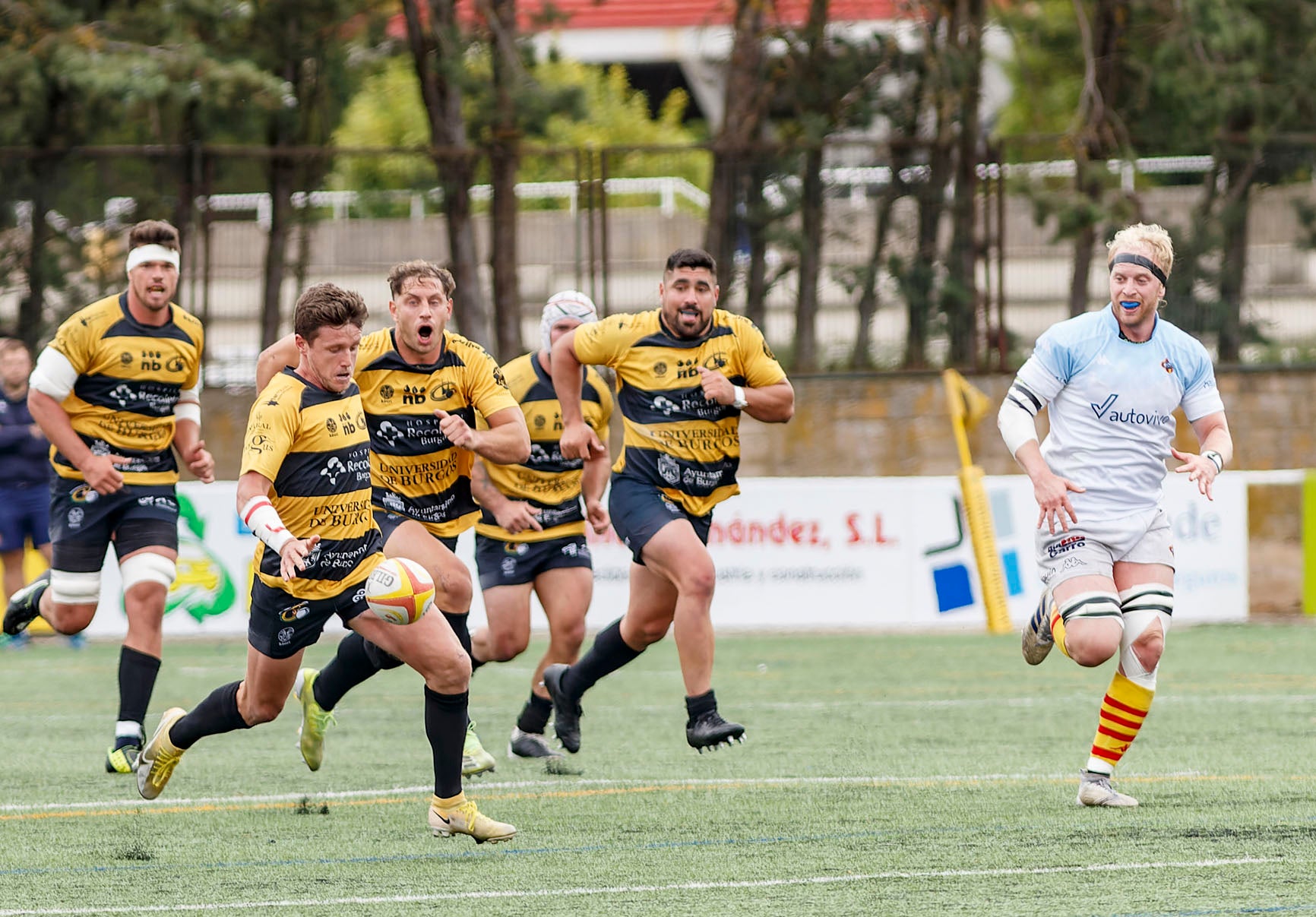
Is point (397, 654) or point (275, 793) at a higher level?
point (397, 654)

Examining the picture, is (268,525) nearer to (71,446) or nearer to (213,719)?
(213,719)

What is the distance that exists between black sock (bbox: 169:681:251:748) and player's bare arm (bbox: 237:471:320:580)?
0.91 m

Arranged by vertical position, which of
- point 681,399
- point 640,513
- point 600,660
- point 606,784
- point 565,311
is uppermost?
point 565,311

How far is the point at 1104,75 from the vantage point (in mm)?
18391

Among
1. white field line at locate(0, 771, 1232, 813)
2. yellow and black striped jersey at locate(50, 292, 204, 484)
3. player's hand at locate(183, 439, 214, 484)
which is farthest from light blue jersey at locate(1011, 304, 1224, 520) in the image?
yellow and black striped jersey at locate(50, 292, 204, 484)

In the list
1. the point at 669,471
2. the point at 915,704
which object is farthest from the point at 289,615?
the point at 915,704

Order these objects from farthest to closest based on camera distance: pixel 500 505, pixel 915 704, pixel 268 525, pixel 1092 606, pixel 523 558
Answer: pixel 915 704 → pixel 523 558 → pixel 500 505 → pixel 1092 606 → pixel 268 525

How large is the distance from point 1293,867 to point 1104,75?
46.2 feet

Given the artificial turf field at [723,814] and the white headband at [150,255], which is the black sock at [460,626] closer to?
the artificial turf field at [723,814]

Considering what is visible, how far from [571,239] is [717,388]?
970cm

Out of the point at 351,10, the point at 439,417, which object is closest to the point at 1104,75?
the point at 351,10

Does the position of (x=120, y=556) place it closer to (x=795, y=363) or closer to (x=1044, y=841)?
(x=1044, y=841)

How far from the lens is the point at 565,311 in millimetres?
8766

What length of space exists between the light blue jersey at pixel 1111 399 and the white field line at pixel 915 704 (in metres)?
3.79
